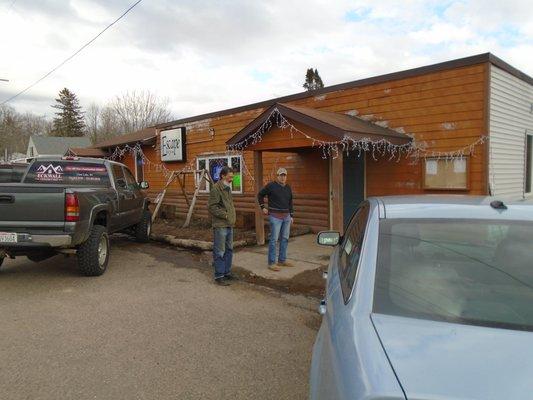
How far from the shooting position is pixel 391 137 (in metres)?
9.09

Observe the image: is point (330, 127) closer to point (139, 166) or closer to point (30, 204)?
point (30, 204)

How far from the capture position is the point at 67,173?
29.0ft

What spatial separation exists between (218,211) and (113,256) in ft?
11.7

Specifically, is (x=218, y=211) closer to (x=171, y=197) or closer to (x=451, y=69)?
(x=451, y=69)

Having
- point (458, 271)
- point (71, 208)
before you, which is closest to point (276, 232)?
point (71, 208)

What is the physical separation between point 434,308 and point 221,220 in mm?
5048

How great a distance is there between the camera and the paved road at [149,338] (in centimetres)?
363

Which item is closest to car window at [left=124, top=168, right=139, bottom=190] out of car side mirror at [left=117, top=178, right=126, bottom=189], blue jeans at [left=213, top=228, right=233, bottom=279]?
car side mirror at [left=117, top=178, right=126, bottom=189]

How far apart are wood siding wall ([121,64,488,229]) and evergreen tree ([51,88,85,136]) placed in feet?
208

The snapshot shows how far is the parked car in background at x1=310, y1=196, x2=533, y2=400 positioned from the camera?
1466 millimetres

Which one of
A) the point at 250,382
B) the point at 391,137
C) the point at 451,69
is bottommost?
the point at 250,382

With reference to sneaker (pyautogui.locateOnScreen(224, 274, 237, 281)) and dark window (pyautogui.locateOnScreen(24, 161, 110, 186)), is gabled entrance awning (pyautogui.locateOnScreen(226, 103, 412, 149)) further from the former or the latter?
sneaker (pyautogui.locateOnScreen(224, 274, 237, 281))

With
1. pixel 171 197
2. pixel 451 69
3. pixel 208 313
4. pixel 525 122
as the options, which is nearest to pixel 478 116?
pixel 451 69

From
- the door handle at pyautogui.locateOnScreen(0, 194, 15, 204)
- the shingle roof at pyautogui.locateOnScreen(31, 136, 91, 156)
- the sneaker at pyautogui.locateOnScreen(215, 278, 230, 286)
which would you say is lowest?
the sneaker at pyautogui.locateOnScreen(215, 278, 230, 286)
